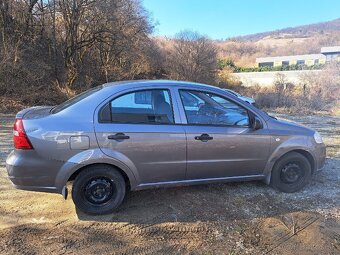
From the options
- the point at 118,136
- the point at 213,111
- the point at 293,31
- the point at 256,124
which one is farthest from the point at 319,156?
the point at 293,31

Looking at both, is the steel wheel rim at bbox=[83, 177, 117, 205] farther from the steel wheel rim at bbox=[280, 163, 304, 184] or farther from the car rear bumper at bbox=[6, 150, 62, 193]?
the steel wheel rim at bbox=[280, 163, 304, 184]

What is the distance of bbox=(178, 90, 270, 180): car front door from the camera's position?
4.43 meters

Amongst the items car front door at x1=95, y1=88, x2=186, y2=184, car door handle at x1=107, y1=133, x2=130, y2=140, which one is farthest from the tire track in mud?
car door handle at x1=107, y1=133, x2=130, y2=140

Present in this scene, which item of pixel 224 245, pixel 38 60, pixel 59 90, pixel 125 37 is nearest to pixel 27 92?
pixel 59 90

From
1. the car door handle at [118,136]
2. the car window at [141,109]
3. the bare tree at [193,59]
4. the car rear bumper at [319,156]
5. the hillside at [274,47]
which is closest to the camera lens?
the car door handle at [118,136]

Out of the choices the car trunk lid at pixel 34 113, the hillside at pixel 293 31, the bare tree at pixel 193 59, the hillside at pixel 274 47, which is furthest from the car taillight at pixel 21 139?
the hillside at pixel 293 31

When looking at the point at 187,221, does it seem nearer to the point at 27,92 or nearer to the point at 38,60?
the point at 27,92

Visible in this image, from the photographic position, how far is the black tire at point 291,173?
4969 mm

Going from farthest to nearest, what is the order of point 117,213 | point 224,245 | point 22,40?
Result: point 22,40
point 117,213
point 224,245

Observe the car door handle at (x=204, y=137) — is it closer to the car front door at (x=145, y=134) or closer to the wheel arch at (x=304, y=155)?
the car front door at (x=145, y=134)

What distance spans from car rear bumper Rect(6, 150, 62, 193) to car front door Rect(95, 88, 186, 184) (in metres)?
0.63

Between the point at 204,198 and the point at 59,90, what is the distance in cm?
1388

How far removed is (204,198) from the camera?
4758 mm

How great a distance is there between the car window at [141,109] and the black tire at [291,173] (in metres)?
1.79
